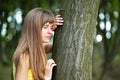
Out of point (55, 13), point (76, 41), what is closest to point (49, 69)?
point (76, 41)

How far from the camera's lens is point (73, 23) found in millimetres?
4461

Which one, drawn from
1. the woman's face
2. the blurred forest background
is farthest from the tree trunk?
→ the blurred forest background

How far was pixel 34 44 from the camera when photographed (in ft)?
14.9

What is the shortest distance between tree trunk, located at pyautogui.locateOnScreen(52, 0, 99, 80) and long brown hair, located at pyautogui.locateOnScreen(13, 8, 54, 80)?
Answer: 225 millimetres

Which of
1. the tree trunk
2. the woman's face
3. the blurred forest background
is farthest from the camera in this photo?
the blurred forest background

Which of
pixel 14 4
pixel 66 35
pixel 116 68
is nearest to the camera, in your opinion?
pixel 66 35

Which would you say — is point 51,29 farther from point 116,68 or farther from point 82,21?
point 116,68

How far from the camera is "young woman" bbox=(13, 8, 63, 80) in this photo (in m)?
4.50

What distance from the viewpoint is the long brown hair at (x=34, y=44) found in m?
4.53

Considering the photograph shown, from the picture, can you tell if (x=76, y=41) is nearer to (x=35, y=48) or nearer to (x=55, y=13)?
(x=35, y=48)

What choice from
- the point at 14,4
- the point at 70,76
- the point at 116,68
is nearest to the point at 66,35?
the point at 70,76

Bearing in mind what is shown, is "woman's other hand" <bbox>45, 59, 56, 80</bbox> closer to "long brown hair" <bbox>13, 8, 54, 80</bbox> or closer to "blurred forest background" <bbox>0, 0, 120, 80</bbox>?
"long brown hair" <bbox>13, 8, 54, 80</bbox>

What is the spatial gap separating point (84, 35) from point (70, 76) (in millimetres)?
477

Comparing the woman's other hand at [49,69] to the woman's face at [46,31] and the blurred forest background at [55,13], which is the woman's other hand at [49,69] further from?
the blurred forest background at [55,13]
